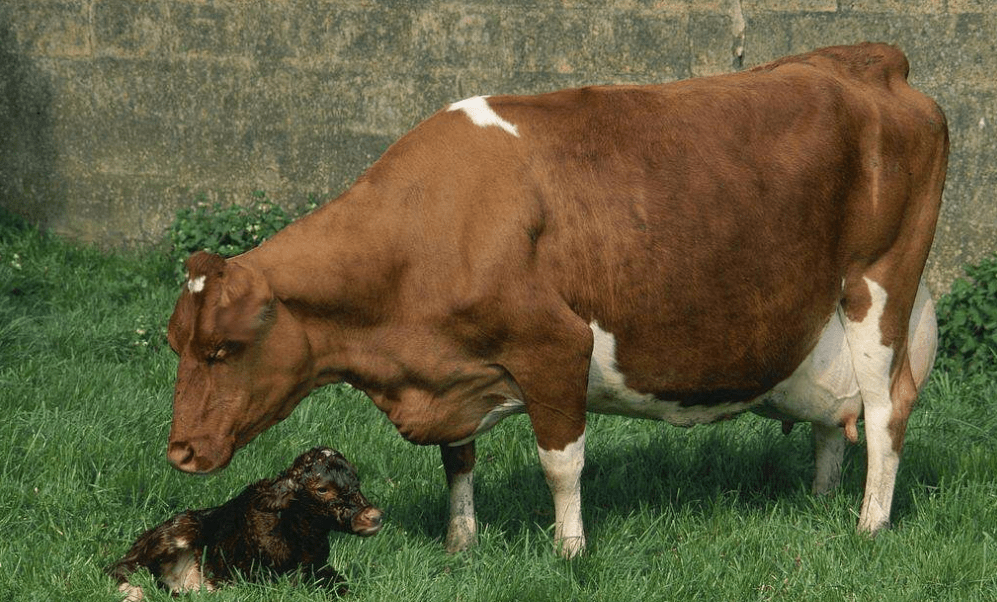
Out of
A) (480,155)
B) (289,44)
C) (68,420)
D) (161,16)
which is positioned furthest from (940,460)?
(161,16)

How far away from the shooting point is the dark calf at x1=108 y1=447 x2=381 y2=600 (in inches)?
159

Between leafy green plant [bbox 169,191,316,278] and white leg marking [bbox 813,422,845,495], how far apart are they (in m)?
3.76

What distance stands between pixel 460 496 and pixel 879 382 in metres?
1.58

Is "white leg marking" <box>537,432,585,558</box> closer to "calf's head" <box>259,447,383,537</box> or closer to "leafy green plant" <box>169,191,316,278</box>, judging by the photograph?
"calf's head" <box>259,447,383,537</box>

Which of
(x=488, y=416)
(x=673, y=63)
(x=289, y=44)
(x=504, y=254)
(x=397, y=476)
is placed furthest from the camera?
(x=289, y=44)

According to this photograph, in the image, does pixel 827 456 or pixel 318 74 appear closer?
pixel 827 456

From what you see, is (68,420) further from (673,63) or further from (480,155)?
(673,63)

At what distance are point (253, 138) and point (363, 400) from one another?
2599 mm

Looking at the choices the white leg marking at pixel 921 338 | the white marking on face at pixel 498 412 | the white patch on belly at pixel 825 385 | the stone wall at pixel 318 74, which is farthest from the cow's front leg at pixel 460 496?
the stone wall at pixel 318 74

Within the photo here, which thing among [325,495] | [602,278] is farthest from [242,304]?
[602,278]

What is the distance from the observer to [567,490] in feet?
15.2

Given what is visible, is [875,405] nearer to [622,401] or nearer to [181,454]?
[622,401]

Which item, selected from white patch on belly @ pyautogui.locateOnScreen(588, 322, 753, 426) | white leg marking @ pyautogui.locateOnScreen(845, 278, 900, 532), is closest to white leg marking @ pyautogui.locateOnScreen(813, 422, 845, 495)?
white leg marking @ pyautogui.locateOnScreen(845, 278, 900, 532)

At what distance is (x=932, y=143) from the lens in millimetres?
5008
